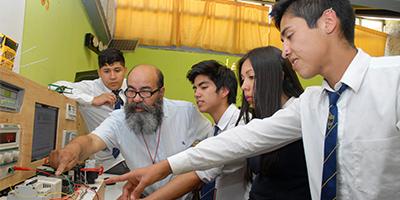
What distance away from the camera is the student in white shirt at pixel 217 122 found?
1.52 meters

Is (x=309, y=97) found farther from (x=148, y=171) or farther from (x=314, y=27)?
(x=148, y=171)

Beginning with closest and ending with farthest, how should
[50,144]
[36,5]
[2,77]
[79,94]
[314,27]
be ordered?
1. [2,77]
2. [314,27]
3. [50,144]
4. [36,5]
5. [79,94]

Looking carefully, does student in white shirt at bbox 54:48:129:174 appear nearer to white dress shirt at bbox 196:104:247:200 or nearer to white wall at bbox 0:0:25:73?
white wall at bbox 0:0:25:73

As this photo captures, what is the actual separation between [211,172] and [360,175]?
27.4 inches

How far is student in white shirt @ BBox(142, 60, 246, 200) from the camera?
59.7 inches

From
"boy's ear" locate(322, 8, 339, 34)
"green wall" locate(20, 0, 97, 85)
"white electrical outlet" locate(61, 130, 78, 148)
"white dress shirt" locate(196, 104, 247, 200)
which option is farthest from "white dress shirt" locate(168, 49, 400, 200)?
"green wall" locate(20, 0, 97, 85)

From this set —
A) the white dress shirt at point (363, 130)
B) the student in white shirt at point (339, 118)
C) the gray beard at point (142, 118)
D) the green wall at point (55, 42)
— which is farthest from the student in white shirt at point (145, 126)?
the white dress shirt at point (363, 130)

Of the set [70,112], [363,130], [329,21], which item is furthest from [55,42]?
[363,130]

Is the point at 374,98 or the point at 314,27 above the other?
the point at 314,27

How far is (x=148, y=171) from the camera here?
1.27 metres

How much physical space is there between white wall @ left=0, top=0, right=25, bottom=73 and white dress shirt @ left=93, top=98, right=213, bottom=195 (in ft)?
1.89

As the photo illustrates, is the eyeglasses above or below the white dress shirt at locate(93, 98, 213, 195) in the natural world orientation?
above

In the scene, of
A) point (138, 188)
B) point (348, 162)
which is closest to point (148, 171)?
Answer: point (138, 188)

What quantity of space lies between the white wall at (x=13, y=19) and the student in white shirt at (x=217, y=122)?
2.77 feet
